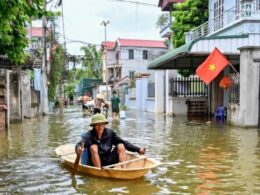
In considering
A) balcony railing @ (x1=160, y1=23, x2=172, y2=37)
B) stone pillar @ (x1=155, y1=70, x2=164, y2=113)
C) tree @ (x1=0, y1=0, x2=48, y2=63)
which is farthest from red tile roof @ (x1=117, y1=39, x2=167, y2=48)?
tree @ (x1=0, y1=0, x2=48, y2=63)

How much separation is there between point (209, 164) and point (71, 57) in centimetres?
4067

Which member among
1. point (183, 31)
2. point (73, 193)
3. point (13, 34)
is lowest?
point (73, 193)

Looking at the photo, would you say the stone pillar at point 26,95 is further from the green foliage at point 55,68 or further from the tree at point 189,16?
the green foliage at point 55,68

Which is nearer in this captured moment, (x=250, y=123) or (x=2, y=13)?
(x=2, y=13)

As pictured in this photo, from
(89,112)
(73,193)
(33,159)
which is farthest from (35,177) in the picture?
(89,112)

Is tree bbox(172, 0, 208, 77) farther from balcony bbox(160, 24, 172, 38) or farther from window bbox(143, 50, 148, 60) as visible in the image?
window bbox(143, 50, 148, 60)

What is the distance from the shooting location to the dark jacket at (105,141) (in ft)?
28.7

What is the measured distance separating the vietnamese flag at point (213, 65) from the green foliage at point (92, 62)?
167ft

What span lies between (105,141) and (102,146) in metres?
0.12

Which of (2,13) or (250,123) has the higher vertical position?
(2,13)

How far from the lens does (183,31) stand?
3070 cm

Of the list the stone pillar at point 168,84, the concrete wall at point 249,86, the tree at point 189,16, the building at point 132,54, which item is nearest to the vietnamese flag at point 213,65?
the concrete wall at point 249,86

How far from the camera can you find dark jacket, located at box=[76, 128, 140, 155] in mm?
8750

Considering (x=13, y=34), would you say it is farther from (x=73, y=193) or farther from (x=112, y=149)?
(x=73, y=193)
